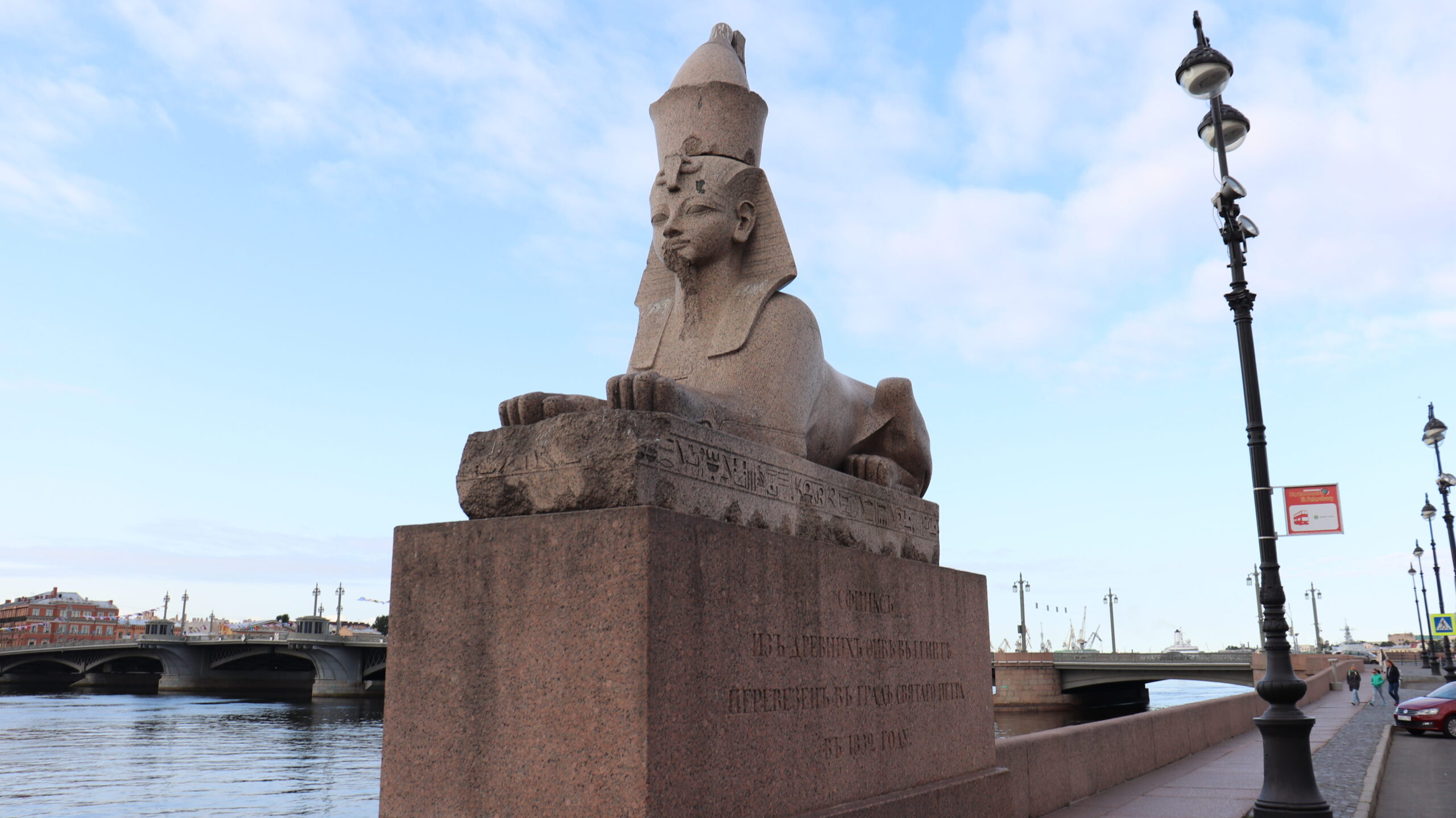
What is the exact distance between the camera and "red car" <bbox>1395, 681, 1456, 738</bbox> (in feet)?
58.2

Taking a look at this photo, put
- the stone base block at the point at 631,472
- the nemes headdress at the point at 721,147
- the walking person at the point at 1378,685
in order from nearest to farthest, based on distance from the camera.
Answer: the stone base block at the point at 631,472 < the nemes headdress at the point at 721,147 < the walking person at the point at 1378,685

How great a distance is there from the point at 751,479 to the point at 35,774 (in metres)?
28.2

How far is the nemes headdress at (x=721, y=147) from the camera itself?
500 cm

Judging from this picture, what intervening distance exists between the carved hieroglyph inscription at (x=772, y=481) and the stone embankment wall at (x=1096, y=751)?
182cm

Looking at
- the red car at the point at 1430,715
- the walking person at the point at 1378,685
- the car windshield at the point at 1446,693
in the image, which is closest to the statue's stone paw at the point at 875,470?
the red car at the point at 1430,715

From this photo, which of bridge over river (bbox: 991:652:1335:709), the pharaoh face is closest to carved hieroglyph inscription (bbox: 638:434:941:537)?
the pharaoh face

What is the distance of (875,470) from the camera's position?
17.9 feet

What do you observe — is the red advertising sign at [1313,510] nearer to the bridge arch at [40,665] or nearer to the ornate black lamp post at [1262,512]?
the ornate black lamp post at [1262,512]

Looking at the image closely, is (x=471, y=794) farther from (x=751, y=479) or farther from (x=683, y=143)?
(x=683, y=143)

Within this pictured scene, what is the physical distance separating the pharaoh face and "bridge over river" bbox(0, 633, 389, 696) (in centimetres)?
5942

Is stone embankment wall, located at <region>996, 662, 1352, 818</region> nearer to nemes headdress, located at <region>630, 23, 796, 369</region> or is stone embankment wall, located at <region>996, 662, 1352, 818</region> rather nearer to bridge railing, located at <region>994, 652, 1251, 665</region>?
nemes headdress, located at <region>630, 23, 796, 369</region>

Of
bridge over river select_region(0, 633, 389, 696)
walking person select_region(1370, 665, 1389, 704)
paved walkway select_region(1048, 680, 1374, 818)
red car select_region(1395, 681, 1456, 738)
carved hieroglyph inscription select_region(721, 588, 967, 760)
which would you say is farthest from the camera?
bridge over river select_region(0, 633, 389, 696)

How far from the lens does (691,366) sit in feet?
15.8

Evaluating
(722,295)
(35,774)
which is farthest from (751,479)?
(35,774)
